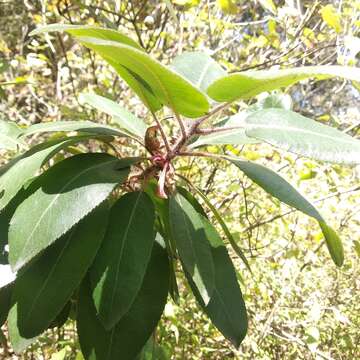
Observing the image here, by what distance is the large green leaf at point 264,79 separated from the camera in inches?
26.1

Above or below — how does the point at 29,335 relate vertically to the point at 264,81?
below

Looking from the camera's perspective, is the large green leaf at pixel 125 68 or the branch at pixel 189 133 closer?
the large green leaf at pixel 125 68

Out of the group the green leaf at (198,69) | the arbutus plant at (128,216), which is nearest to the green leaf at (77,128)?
the arbutus plant at (128,216)

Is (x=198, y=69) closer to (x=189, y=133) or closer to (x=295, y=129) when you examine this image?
(x=189, y=133)

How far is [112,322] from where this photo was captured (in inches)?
32.1

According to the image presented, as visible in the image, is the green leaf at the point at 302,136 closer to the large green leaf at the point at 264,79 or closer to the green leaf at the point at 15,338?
the large green leaf at the point at 264,79

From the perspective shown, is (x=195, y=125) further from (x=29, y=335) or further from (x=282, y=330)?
(x=282, y=330)

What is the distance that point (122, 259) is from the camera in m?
0.86

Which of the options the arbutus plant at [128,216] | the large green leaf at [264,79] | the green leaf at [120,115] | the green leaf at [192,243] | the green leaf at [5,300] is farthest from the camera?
the green leaf at [120,115]

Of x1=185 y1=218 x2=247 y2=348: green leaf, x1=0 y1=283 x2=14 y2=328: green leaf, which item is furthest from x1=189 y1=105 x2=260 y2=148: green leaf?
x1=0 y1=283 x2=14 y2=328: green leaf

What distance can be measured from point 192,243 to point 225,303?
15 centimetres

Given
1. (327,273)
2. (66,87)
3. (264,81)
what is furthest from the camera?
(66,87)

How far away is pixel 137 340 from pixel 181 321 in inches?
54.1

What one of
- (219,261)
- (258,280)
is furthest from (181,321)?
(219,261)
